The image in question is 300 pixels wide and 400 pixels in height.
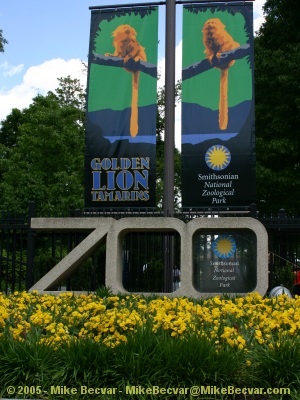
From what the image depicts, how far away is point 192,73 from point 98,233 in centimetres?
→ 447

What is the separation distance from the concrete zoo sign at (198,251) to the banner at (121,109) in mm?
1222

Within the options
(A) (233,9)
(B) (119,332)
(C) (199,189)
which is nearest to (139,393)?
(B) (119,332)

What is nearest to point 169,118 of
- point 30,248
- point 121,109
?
point 121,109

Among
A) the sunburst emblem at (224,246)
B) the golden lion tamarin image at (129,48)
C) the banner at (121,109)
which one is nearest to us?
the sunburst emblem at (224,246)

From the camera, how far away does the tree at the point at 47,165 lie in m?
27.9

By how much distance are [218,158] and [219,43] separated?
112 inches

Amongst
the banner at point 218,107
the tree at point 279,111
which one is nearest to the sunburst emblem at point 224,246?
the banner at point 218,107

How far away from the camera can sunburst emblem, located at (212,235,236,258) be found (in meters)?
12.1

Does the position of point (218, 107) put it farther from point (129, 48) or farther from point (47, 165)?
point (47, 165)

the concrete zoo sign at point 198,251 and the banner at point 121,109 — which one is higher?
the banner at point 121,109

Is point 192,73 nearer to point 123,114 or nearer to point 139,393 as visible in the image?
point 123,114

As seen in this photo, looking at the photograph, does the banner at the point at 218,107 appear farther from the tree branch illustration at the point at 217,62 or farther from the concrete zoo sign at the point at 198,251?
A: the concrete zoo sign at the point at 198,251

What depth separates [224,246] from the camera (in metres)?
12.2

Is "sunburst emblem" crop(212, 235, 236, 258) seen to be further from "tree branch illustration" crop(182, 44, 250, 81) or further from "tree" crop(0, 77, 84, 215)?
"tree" crop(0, 77, 84, 215)
